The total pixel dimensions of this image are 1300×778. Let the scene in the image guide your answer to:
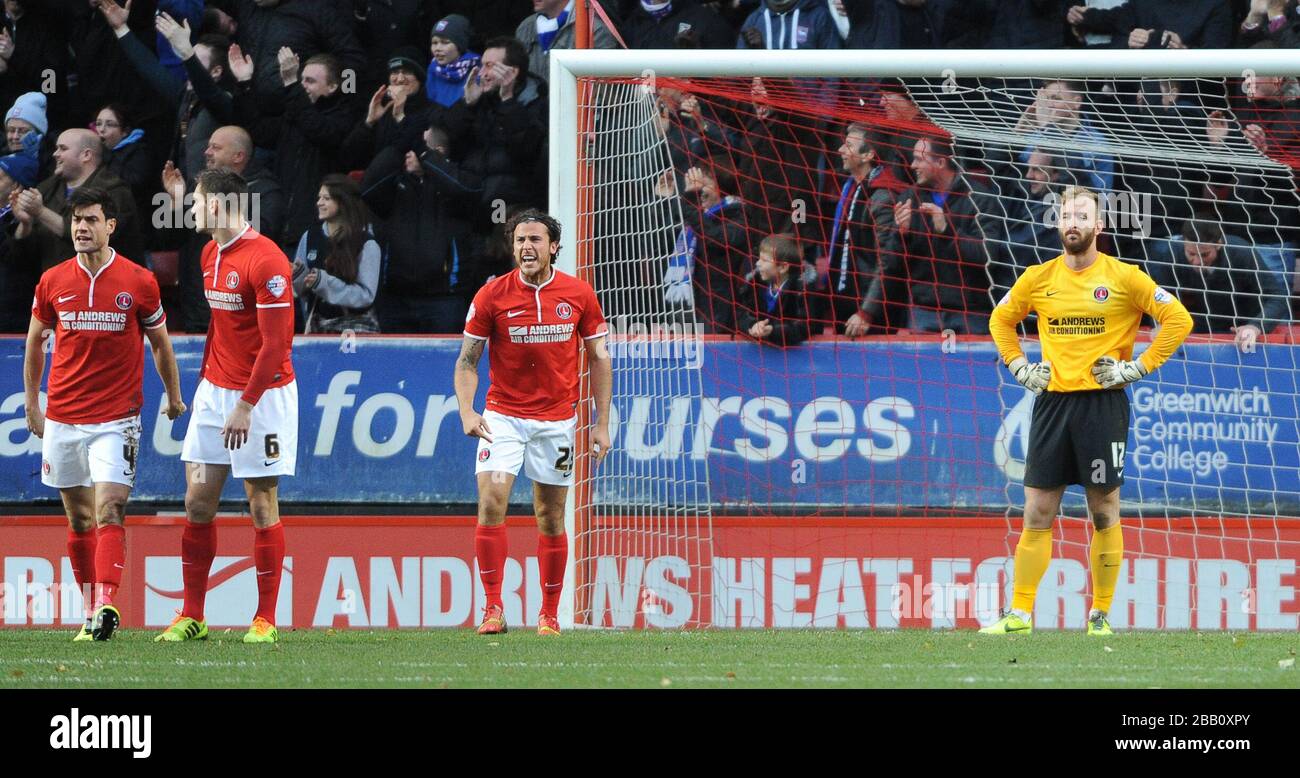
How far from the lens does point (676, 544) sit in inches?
344

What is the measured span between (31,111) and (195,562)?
14.8 feet

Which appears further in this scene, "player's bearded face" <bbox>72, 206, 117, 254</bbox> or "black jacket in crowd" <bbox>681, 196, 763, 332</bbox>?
"black jacket in crowd" <bbox>681, 196, 763, 332</bbox>

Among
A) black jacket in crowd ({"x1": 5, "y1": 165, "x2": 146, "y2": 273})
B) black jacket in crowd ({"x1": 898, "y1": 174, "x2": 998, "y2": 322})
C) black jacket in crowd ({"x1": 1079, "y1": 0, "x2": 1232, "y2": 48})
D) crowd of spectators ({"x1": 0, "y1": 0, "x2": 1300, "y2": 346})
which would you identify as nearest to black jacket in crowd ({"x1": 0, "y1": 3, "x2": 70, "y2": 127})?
crowd of spectators ({"x1": 0, "y1": 0, "x2": 1300, "y2": 346})

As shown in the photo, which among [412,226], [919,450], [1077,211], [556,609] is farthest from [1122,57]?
[412,226]

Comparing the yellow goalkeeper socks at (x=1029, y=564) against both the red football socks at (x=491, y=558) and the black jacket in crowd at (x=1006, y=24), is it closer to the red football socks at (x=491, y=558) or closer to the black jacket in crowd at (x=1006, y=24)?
the red football socks at (x=491, y=558)

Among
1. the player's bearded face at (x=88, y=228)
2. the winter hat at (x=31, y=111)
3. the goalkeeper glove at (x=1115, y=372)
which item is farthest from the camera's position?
the winter hat at (x=31, y=111)

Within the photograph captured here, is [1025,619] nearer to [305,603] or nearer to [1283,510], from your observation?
[1283,510]

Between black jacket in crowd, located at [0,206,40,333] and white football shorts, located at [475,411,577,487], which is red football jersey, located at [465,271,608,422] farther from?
black jacket in crowd, located at [0,206,40,333]

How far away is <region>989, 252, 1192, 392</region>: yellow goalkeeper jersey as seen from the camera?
6.83 metres

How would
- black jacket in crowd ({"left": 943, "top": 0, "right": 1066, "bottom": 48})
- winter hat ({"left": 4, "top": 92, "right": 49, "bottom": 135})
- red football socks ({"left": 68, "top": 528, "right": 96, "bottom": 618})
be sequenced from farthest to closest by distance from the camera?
winter hat ({"left": 4, "top": 92, "right": 49, "bottom": 135}), black jacket in crowd ({"left": 943, "top": 0, "right": 1066, "bottom": 48}), red football socks ({"left": 68, "top": 528, "right": 96, "bottom": 618})

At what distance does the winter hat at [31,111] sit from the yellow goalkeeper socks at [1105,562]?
675 cm

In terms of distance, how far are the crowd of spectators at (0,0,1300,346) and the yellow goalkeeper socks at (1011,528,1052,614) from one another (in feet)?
7.09

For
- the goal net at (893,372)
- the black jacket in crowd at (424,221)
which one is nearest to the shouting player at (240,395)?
the goal net at (893,372)

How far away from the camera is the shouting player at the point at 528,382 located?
7.04 m
